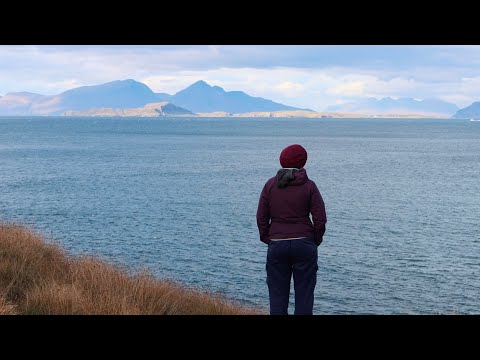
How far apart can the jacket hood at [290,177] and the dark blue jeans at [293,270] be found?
494 millimetres

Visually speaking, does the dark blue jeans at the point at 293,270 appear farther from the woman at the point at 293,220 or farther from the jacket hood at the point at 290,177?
the jacket hood at the point at 290,177

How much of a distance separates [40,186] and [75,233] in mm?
18396

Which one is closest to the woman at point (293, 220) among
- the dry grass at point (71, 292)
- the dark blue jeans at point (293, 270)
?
the dark blue jeans at point (293, 270)

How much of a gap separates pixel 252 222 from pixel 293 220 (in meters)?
27.7

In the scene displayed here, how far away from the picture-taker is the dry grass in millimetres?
6590

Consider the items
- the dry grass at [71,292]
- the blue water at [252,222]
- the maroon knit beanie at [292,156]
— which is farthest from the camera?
the blue water at [252,222]

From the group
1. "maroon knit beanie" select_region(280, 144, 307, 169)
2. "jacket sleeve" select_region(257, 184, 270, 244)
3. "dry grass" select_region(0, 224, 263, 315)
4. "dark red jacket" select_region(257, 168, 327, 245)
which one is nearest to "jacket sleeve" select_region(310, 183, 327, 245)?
"dark red jacket" select_region(257, 168, 327, 245)

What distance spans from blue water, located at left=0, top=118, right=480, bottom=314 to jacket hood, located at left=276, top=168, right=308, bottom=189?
13.1 meters

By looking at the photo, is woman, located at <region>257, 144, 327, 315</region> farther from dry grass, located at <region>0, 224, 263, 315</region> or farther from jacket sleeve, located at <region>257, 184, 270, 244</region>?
dry grass, located at <region>0, 224, 263, 315</region>

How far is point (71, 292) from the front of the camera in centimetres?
682

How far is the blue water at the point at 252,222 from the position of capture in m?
21.6

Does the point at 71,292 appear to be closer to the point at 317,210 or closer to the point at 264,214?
the point at 264,214

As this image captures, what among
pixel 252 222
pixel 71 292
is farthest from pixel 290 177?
pixel 252 222
